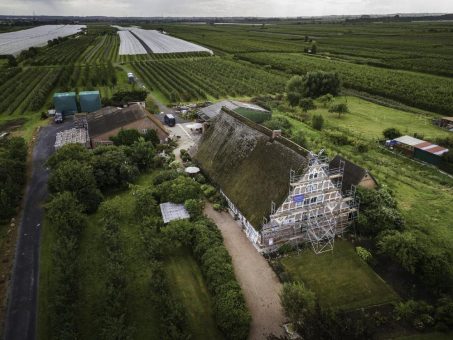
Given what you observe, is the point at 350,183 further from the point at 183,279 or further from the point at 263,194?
the point at 183,279

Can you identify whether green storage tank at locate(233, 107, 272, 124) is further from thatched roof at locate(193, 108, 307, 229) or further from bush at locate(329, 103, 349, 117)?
bush at locate(329, 103, 349, 117)

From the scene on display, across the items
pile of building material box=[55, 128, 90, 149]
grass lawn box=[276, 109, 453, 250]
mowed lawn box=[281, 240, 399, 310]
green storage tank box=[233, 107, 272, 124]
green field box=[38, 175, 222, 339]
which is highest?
green storage tank box=[233, 107, 272, 124]

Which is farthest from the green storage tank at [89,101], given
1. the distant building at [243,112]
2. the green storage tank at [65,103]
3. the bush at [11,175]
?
the distant building at [243,112]

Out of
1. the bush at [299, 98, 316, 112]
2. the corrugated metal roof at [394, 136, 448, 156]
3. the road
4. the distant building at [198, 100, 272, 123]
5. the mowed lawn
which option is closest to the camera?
the road

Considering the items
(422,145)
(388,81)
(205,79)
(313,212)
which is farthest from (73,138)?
(388,81)

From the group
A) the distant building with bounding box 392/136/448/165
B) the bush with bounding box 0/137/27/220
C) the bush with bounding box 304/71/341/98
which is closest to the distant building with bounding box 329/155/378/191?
the distant building with bounding box 392/136/448/165

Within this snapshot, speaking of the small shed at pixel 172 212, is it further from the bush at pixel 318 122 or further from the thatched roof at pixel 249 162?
the bush at pixel 318 122

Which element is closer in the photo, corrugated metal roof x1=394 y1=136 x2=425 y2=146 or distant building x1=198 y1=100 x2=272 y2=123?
corrugated metal roof x1=394 y1=136 x2=425 y2=146
